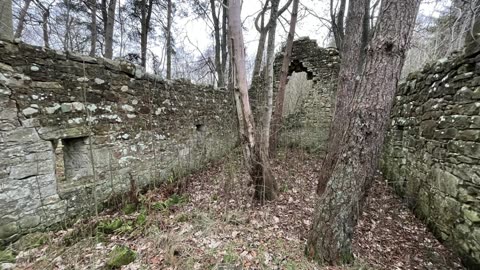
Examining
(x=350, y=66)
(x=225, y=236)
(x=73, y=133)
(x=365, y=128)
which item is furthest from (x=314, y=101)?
(x=73, y=133)

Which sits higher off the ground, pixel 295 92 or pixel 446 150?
pixel 295 92

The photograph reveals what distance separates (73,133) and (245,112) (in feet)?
7.49

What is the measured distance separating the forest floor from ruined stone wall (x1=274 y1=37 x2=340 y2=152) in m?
3.38

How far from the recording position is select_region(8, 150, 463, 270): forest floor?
2186 mm

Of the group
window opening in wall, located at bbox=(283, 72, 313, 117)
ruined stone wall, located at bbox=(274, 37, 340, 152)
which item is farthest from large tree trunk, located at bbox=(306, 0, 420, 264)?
window opening in wall, located at bbox=(283, 72, 313, 117)

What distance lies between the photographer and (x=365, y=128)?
2.09 meters

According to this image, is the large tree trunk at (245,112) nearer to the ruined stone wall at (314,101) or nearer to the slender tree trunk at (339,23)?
→ the ruined stone wall at (314,101)

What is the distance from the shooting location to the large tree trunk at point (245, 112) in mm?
3129

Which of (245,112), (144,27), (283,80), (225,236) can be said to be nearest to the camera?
(225,236)

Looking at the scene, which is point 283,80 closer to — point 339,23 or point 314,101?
point 314,101

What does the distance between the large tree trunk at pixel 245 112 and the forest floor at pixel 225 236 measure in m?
0.53

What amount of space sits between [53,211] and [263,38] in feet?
20.2

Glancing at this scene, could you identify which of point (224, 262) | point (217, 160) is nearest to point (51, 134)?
point (224, 262)

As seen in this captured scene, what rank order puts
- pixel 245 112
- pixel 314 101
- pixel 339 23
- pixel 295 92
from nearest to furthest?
pixel 245 112
pixel 314 101
pixel 339 23
pixel 295 92
